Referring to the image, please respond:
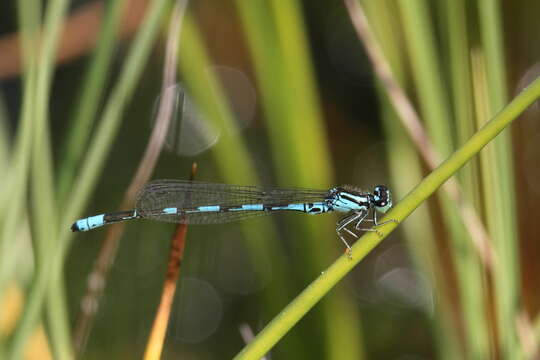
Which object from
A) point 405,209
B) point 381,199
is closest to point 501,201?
point 405,209

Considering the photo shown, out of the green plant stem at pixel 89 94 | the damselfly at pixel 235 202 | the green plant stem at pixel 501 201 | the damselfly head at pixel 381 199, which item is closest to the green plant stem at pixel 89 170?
the green plant stem at pixel 89 94

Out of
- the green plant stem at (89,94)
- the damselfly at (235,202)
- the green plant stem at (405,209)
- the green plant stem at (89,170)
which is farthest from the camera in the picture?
the damselfly at (235,202)

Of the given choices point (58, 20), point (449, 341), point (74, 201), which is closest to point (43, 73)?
point (58, 20)

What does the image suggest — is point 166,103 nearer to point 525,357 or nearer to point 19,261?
point 19,261

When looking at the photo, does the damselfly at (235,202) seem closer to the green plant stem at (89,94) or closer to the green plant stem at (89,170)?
the green plant stem at (89,94)

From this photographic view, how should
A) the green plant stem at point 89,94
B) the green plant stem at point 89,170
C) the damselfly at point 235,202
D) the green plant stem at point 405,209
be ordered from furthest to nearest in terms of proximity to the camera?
the damselfly at point 235,202, the green plant stem at point 89,94, the green plant stem at point 89,170, the green plant stem at point 405,209

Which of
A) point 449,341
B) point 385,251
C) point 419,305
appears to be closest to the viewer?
point 449,341

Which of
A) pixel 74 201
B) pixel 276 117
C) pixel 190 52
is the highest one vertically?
pixel 190 52
